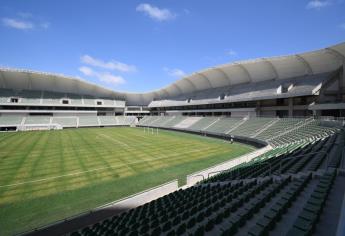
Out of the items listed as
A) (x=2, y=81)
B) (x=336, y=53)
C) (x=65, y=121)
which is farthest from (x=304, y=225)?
(x=2, y=81)

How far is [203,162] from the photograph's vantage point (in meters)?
19.8

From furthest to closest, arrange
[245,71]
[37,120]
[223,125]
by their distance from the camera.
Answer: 1. [37,120]
2. [245,71]
3. [223,125]

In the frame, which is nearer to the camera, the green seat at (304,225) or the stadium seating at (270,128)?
the green seat at (304,225)

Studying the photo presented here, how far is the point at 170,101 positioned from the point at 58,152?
152ft

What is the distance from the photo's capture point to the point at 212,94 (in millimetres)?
52125

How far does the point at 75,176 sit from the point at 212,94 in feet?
134

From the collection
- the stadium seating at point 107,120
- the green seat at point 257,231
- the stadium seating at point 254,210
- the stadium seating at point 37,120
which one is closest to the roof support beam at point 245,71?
the stadium seating at point 254,210

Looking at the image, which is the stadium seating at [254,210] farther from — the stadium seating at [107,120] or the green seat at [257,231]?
the stadium seating at [107,120]

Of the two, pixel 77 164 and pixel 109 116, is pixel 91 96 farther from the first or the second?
pixel 77 164

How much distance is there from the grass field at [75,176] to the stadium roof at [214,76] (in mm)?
16460

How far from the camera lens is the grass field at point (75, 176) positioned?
1082 centimetres

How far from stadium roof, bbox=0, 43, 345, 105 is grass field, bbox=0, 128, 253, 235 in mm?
16460

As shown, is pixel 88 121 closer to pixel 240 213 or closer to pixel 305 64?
pixel 305 64

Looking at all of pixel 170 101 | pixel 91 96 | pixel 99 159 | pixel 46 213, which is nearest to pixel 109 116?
pixel 91 96
